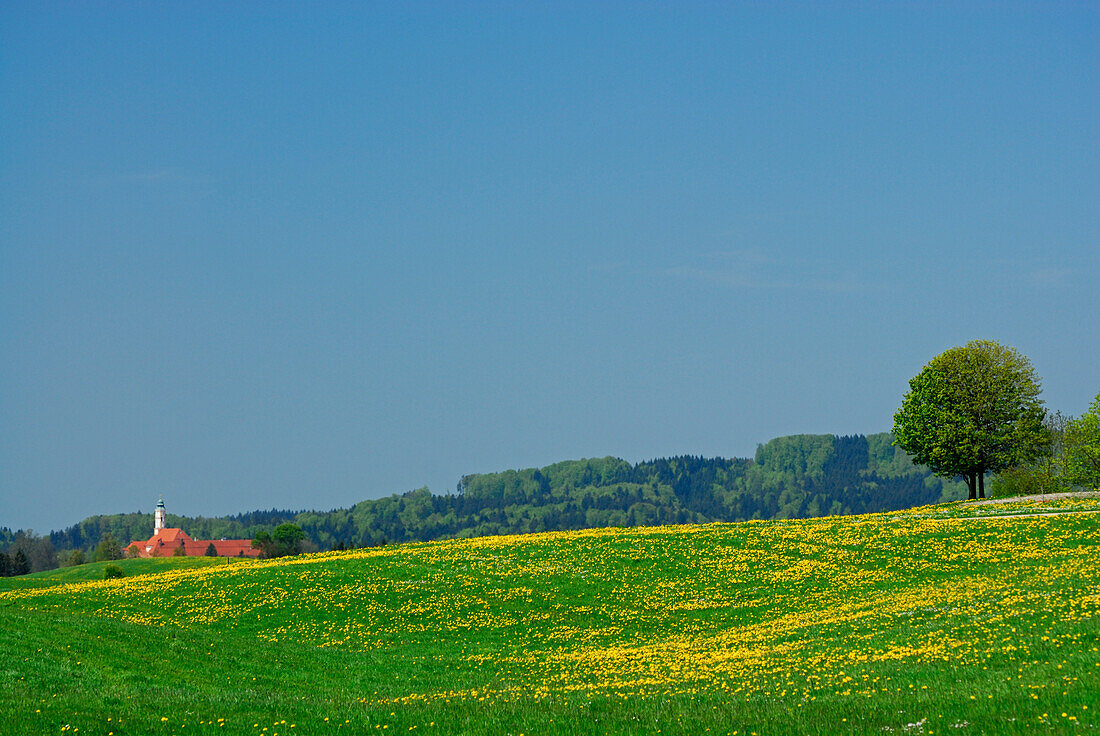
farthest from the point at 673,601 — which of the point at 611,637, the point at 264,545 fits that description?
the point at 264,545

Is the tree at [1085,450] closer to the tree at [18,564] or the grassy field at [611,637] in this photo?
the grassy field at [611,637]

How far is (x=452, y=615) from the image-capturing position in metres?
43.0

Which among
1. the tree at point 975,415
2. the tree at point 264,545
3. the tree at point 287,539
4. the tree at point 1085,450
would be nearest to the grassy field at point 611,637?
the tree at point 975,415

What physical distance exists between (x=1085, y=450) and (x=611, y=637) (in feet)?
232

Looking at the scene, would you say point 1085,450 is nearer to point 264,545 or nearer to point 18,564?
point 264,545

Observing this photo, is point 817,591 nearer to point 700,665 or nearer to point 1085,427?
point 700,665

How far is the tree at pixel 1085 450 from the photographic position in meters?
87.3

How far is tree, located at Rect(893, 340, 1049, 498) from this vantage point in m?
82.8

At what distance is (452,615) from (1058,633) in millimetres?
27272

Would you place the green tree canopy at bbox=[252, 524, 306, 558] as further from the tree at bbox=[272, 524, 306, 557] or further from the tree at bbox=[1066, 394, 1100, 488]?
the tree at bbox=[1066, 394, 1100, 488]

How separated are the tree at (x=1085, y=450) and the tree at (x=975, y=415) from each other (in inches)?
233

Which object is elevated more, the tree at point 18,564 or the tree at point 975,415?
the tree at point 975,415

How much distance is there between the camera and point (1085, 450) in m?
87.9

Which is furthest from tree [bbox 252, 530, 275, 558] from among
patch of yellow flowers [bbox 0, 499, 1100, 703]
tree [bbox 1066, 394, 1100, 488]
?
tree [bbox 1066, 394, 1100, 488]
